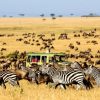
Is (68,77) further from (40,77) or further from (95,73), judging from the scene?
(40,77)

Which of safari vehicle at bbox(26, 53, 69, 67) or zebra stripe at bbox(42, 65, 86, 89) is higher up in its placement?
zebra stripe at bbox(42, 65, 86, 89)

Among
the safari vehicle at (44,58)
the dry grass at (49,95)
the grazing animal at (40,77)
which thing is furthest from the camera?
the safari vehicle at (44,58)

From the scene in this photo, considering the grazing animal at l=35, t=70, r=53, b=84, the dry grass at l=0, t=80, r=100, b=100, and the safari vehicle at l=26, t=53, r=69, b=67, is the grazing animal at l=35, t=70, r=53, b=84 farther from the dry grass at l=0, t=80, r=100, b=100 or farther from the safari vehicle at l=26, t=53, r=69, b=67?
the safari vehicle at l=26, t=53, r=69, b=67

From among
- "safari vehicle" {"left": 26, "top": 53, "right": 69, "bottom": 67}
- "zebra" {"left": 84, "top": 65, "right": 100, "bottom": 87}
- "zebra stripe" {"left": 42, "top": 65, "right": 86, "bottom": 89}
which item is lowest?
"safari vehicle" {"left": 26, "top": 53, "right": 69, "bottom": 67}

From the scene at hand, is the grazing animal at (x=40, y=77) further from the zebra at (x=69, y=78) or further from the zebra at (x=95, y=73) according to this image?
the zebra at (x=95, y=73)

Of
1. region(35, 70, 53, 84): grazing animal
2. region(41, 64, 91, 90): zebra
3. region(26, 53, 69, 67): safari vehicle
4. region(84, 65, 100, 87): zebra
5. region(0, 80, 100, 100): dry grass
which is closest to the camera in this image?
region(0, 80, 100, 100): dry grass

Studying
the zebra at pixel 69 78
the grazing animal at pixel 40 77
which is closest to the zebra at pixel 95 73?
the zebra at pixel 69 78

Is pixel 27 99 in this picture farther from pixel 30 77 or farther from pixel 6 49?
pixel 6 49

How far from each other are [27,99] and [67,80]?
12.7 ft

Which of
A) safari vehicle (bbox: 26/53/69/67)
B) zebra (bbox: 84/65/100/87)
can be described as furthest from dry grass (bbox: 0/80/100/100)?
safari vehicle (bbox: 26/53/69/67)

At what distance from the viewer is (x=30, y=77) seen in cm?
2156

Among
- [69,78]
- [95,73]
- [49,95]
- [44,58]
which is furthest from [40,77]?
[49,95]

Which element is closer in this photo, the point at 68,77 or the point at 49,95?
the point at 49,95

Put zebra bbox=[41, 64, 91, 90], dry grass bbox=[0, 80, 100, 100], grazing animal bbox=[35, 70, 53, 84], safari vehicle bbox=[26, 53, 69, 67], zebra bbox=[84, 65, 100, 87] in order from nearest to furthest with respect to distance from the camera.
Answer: dry grass bbox=[0, 80, 100, 100]
zebra bbox=[41, 64, 91, 90]
zebra bbox=[84, 65, 100, 87]
grazing animal bbox=[35, 70, 53, 84]
safari vehicle bbox=[26, 53, 69, 67]
